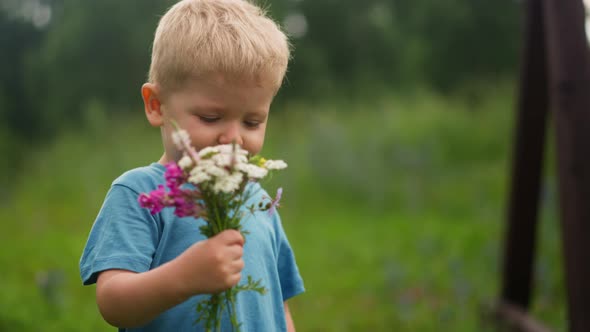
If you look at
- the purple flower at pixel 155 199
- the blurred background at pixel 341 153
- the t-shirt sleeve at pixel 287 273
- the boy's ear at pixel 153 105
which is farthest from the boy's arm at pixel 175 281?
the blurred background at pixel 341 153

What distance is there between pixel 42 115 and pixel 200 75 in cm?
1570

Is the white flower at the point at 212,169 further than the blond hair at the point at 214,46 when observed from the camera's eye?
No

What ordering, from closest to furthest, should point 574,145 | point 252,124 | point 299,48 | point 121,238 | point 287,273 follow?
point 121,238 < point 252,124 < point 287,273 < point 574,145 < point 299,48

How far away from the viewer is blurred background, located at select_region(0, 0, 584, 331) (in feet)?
17.2

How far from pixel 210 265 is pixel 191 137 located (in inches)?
14.0

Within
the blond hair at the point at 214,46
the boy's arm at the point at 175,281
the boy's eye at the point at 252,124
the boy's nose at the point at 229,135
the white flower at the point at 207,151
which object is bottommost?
the boy's arm at the point at 175,281

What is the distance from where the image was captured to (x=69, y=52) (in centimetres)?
1559

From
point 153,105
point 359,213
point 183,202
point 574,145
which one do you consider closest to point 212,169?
point 183,202

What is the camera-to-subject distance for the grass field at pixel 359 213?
488 cm

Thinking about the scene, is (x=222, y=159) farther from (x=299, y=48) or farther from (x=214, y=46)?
(x=299, y=48)

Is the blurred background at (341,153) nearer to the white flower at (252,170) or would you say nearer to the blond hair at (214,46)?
the blond hair at (214,46)

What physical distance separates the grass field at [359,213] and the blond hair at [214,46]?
282 centimetres

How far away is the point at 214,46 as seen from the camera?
5.13 feet

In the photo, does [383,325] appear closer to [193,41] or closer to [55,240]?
[193,41]
